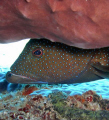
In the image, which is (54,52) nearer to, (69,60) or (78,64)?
(69,60)

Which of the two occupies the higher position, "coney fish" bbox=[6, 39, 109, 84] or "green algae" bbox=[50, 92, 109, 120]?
"coney fish" bbox=[6, 39, 109, 84]

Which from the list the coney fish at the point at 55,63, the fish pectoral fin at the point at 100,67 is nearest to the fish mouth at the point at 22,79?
→ the coney fish at the point at 55,63

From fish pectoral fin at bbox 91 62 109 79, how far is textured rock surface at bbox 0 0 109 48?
50.2 inches

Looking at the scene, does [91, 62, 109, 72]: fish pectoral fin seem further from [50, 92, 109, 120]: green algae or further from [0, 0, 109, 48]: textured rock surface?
[50, 92, 109, 120]: green algae

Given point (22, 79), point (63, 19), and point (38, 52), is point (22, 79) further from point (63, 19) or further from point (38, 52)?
point (63, 19)

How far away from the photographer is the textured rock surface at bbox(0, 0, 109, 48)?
8.14 ft

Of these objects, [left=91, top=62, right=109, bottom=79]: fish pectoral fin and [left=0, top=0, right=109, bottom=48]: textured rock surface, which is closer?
[left=0, top=0, right=109, bottom=48]: textured rock surface

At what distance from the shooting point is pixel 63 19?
2.72 metres

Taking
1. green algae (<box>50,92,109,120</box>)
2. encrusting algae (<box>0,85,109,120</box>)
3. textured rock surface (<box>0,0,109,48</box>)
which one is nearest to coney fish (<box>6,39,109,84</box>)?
encrusting algae (<box>0,85,109,120</box>)

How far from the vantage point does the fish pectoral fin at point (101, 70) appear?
13.2 ft

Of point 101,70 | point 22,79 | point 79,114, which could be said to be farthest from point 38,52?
point 79,114

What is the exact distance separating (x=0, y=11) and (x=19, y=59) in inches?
68.1

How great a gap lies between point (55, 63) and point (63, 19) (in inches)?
66.5

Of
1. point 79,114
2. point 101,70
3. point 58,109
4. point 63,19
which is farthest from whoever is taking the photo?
point 101,70
